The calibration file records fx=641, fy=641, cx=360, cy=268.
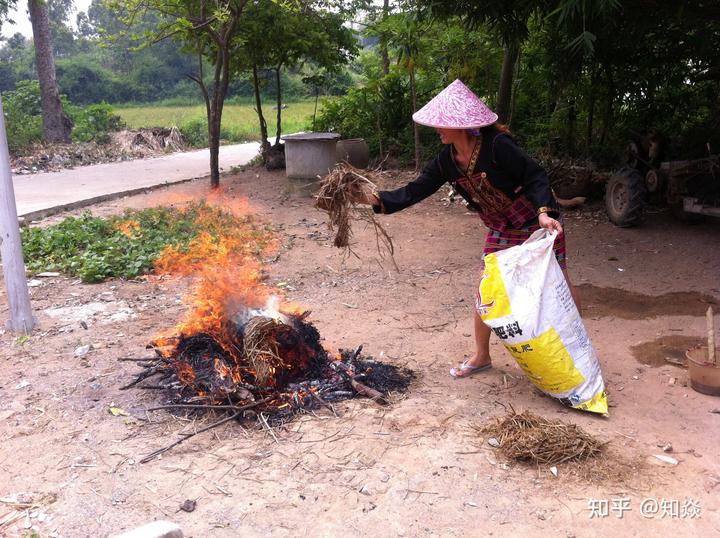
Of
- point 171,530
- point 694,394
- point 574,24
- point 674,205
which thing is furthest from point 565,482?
point 674,205

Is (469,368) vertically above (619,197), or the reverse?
(619,197)

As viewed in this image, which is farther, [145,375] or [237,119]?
[237,119]

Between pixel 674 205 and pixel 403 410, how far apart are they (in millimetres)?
5704

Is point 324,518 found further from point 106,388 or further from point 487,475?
point 106,388

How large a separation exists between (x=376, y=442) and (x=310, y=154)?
7673 millimetres

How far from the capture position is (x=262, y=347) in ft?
12.7

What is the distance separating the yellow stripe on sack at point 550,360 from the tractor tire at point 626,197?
4.82 m

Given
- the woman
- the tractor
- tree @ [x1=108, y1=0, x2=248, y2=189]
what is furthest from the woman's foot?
tree @ [x1=108, y1=0, x2=248, y2=189]

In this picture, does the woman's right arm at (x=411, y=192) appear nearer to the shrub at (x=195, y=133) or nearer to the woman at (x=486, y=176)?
the woman at (x=486, y=176)

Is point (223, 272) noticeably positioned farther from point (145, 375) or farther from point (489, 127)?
point (489, 127)

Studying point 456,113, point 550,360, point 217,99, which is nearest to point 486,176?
point 456,113

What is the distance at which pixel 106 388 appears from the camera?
404 centimetres

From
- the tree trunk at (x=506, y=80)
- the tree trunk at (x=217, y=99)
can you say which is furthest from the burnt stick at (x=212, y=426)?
the tree trunk at (x=217, y=99)

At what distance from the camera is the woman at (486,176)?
142 inches
